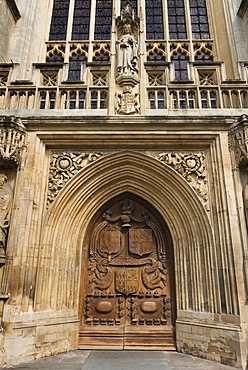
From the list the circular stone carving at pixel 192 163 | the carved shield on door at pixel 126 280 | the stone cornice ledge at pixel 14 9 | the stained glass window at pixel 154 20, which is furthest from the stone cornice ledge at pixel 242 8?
the carved shield on door at pixel 126 280

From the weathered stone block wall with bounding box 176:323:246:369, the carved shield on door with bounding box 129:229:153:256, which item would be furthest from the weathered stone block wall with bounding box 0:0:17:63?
the weathered stone block wall with bounding box 176:323:246:369

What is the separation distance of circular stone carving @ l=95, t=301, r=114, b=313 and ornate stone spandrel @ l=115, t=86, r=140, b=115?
428 centimetres

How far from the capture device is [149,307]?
6344 mm

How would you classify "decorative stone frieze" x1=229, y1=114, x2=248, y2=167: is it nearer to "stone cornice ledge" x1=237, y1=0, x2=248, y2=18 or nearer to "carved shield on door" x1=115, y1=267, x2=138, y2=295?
"carved shield on door" x1=115, y1=267, x2=138, y2=295

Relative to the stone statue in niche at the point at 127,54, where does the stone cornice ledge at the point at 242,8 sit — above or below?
above

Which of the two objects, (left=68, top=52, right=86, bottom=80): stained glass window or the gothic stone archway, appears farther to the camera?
(left=68, top=52, right=86, bottom=80): stained glass window

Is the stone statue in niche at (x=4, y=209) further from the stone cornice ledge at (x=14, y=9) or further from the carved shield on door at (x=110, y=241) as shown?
the stone cornice ledge at (x=14, y=9)

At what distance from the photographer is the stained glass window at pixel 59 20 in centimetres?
960

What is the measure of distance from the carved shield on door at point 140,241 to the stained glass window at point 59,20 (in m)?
6.96

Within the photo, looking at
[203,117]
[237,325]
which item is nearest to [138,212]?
[203,117]

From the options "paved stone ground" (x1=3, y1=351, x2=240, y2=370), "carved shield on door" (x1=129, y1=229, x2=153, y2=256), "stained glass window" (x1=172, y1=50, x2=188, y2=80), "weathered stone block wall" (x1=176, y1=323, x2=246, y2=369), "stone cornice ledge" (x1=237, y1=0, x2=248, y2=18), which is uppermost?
"stone cornice ledge" (x1=237, y1=0, x2=248, y2=18)

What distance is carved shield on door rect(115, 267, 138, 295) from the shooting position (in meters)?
6.46

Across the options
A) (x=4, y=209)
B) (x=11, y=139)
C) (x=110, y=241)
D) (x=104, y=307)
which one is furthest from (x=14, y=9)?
(x=104, y=307)

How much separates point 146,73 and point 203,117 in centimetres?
194
